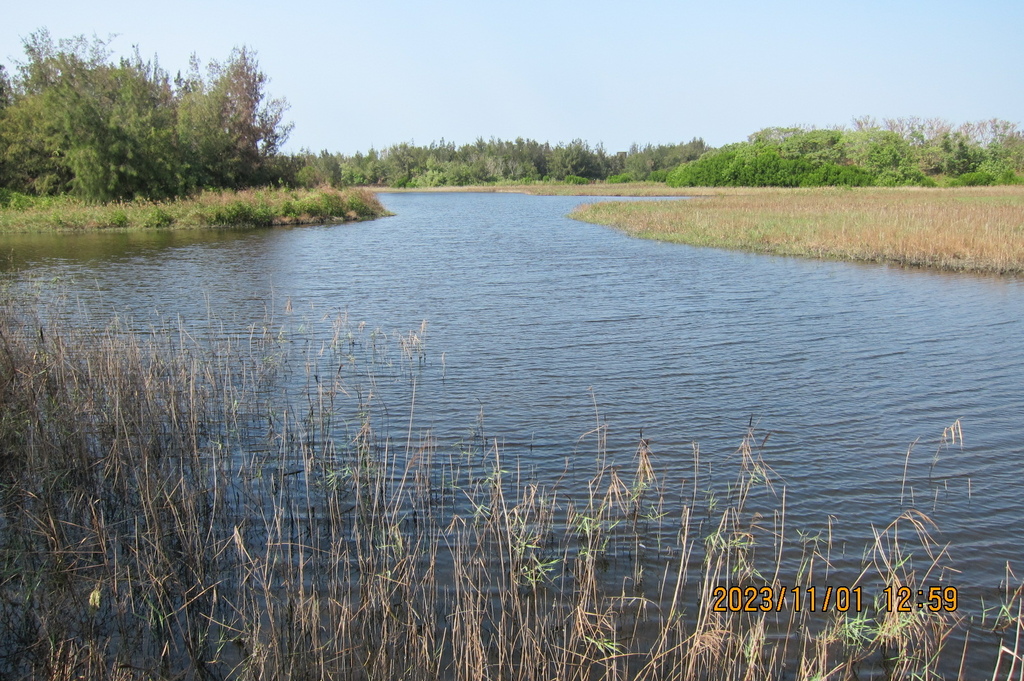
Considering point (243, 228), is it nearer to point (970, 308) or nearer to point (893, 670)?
point (970, 308)

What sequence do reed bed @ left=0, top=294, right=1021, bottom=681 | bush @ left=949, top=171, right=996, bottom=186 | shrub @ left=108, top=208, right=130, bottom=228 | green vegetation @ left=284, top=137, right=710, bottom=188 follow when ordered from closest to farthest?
1. reed bed @ left=0, top=294, right=1021, bottom=681
2. shrub @ left=108, top=208, right=130, bottom=228
3. bush @ left=949, top=171, right=996, bottom=186
4. green vegetation @ left=284, top=137, right=710, bottom=188

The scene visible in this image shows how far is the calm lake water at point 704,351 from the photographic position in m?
6.10

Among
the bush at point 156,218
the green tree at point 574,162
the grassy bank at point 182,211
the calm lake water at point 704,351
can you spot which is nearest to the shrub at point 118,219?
the grassy bank at point 182,211

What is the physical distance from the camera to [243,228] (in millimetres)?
31953

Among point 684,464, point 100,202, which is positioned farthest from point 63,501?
point 100,202

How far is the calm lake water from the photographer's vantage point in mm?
6098

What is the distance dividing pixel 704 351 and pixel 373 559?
23.5 feet

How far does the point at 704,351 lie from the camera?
33.9 ft

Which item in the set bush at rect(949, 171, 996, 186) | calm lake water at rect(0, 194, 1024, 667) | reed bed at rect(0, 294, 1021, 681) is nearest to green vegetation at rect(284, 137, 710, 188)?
bush at rect(949, 171, 996, 186)

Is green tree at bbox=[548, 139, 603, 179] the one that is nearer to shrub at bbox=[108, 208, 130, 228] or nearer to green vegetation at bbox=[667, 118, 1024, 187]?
green vegetation at bbox=[667, 118, 1024, 187]

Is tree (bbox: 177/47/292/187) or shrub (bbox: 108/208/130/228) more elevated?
tree (bbox: 177/47/292/187)

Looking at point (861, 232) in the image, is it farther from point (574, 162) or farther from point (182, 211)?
point (574, 162)

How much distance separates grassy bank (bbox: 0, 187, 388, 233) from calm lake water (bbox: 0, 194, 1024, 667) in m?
6.67

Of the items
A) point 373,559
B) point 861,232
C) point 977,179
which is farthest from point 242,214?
point 977,179
